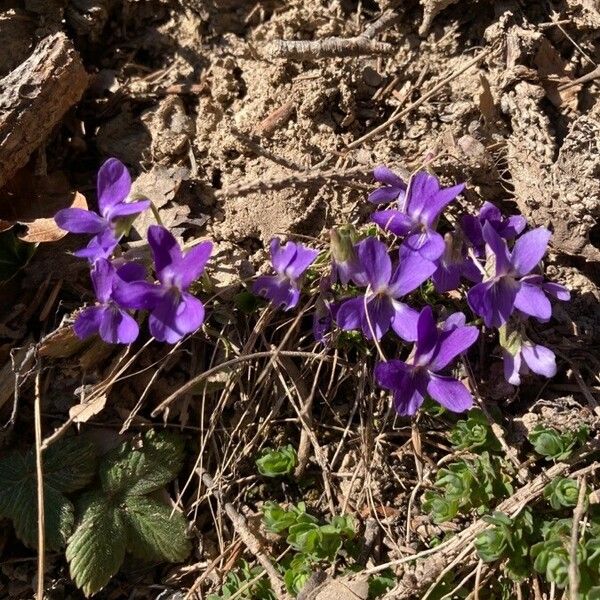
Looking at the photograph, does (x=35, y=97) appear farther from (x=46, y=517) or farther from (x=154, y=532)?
(x=154, y=532)

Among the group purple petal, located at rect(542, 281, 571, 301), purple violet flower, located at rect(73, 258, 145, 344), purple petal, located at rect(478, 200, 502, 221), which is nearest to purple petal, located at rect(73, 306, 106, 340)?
purple violet flower, located at rect(73, 258, 145, 344)

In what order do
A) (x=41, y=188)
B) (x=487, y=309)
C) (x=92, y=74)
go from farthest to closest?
(x=92, y=74), (x=41, y=188), (x=487, y=309)

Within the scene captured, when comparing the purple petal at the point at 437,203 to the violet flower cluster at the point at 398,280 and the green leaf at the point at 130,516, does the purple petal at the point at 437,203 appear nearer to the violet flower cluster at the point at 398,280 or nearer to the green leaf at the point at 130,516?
the violet flower cluster at the point at 398,280

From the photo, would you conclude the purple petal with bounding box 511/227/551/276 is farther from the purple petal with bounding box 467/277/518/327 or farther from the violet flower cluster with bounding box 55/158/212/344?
the violet flower cluster with bounding box 55/158/212/344

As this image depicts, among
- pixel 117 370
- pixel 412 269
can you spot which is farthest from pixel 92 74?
pixel 412 269

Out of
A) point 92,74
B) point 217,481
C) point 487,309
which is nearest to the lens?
point 487,309

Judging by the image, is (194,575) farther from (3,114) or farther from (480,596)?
(3,114)
